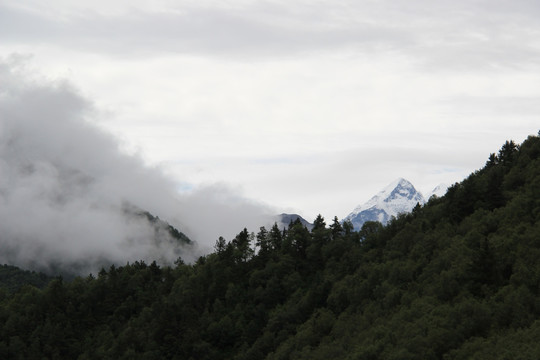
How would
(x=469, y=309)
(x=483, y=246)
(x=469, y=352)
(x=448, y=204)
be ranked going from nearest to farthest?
(x=469, y=352), (x=469, y=309), (x=483, y=246), (x=448, y=204)

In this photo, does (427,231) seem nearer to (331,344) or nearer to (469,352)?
(331,344)

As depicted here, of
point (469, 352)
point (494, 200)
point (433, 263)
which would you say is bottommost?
point (469, 352)

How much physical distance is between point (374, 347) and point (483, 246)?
3225 centimetres

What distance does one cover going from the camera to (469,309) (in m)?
104

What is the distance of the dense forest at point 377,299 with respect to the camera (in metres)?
102

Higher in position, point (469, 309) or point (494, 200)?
point (494, 200)

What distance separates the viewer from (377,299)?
14000 cm

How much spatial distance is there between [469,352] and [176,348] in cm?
10034

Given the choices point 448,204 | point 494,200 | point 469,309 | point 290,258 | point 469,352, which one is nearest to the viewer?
point 469,352

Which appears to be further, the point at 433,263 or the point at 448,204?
the point at 448,204

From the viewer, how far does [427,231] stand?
158375 millimetres

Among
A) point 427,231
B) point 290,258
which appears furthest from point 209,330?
point 427,231

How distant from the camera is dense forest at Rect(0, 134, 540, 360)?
10194 centimetres

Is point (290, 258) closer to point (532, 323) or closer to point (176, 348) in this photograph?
point (176, 348)
